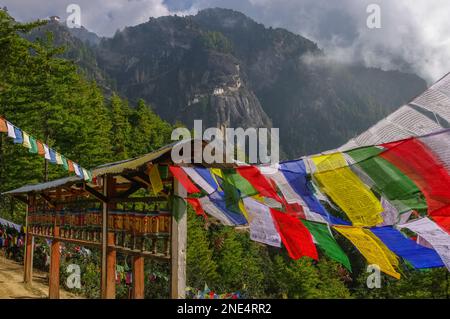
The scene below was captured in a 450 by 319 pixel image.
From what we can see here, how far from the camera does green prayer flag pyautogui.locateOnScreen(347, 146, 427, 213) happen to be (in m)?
A: 3.75

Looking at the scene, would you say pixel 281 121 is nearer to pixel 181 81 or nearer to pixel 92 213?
pixel 181 81

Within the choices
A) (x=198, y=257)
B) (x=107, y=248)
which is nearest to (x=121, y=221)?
(x=107, y=248)

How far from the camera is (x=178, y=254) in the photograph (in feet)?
19.4

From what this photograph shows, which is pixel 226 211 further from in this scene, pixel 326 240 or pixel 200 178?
pixel 326 240

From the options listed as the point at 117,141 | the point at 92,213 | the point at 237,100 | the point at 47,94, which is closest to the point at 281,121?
the point at 237,100

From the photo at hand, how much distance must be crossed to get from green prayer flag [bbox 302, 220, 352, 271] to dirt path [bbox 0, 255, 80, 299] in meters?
10.7

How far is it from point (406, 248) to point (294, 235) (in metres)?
1.31

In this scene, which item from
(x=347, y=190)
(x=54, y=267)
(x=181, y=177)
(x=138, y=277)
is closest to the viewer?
(x=347, y=190)

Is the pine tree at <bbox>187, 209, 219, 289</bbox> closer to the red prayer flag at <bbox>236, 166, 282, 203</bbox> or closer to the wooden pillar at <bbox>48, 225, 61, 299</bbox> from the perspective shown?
the wooden pillar at <bbox>48, 225, 61, 299</bbox>

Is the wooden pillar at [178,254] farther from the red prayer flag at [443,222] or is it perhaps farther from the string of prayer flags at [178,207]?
the red prayer flag at [443,222]

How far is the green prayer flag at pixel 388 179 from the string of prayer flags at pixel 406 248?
0.54 metres

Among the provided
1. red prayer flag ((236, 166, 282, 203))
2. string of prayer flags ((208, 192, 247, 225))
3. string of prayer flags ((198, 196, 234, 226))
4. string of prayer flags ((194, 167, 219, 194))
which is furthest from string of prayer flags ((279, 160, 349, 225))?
string of prayer flags ((198, 196, 234, 226))

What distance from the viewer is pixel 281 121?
558ft

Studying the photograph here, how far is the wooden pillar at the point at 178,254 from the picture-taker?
230 inches
